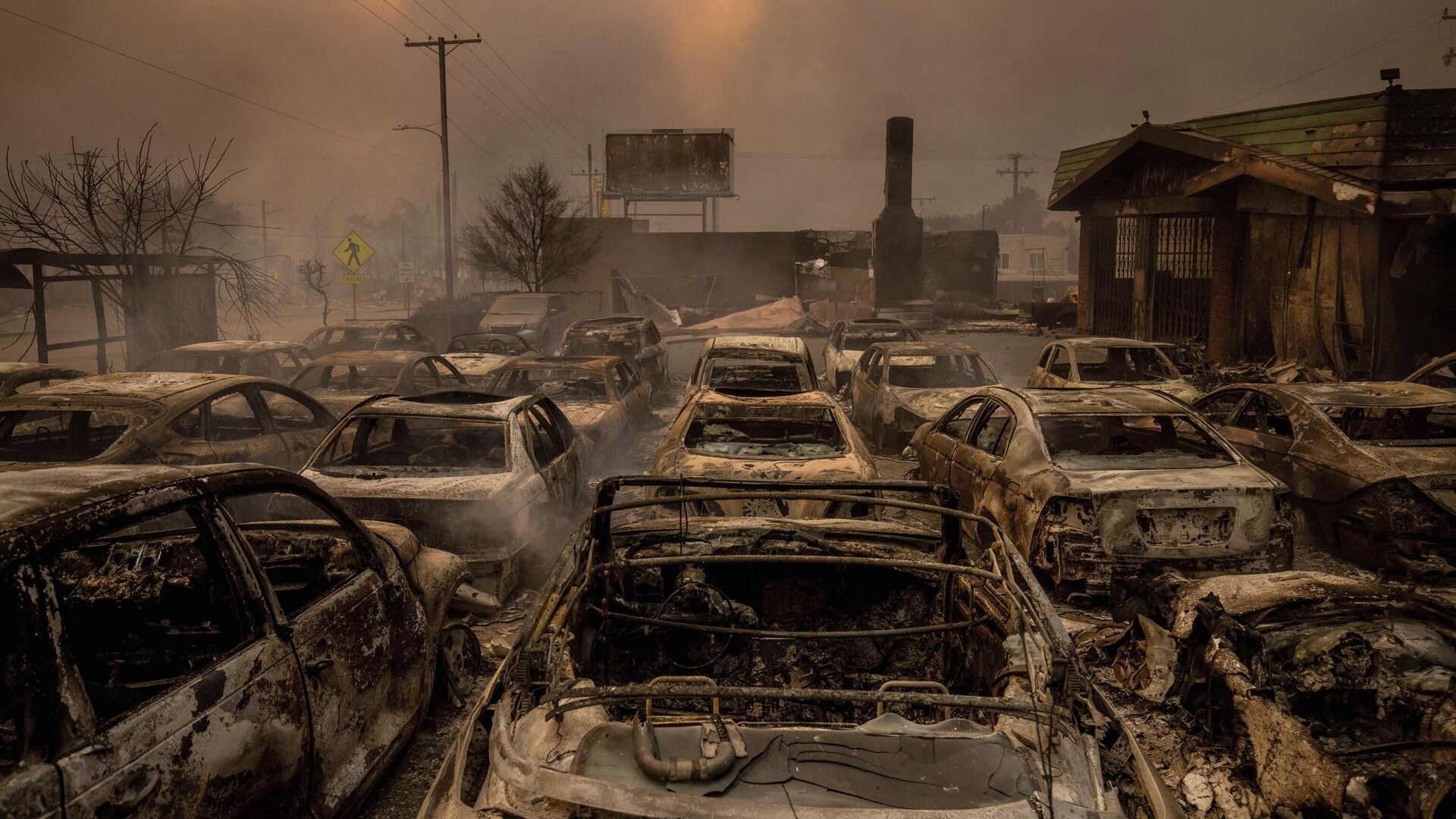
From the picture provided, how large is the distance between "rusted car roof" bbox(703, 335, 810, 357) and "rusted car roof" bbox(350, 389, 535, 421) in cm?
466

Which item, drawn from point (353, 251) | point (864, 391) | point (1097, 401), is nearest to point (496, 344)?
point (353, 251)

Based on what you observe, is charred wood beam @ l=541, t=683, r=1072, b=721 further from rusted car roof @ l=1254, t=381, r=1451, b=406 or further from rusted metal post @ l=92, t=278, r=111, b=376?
rusted metal post @ l=92, t=278, r=111, b=376

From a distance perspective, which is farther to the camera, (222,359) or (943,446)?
(222,359)

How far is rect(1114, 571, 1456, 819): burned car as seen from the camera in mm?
3582

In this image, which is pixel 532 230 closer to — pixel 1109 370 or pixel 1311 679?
pixel 1109 370

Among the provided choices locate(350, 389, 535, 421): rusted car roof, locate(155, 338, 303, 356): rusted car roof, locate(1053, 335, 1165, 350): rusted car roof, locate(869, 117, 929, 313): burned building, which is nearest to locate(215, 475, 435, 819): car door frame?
locate(350, 389, 535, 421): rusted car roof

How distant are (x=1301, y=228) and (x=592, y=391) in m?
11.9

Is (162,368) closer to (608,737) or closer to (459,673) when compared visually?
(459,673)

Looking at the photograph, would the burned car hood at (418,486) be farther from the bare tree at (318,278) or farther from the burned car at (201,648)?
the bare tree at (318,278)

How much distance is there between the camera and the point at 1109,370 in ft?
44.7

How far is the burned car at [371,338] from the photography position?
18.8 m

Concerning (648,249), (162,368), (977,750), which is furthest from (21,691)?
(648,249)

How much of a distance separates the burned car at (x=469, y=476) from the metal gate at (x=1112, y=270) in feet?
56.5

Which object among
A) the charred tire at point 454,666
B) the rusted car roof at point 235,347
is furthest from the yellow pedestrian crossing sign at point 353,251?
the charred tire at point 454,666
